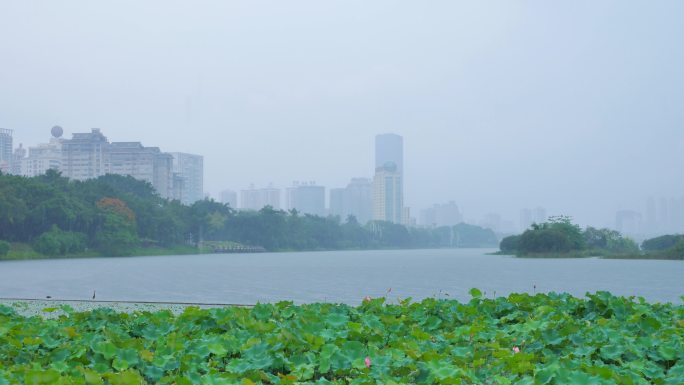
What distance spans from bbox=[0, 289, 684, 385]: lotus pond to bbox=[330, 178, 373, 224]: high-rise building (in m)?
172

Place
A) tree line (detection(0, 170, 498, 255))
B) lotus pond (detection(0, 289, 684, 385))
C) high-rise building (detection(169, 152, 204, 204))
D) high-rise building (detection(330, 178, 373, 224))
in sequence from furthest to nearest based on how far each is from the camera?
high-rise building (detection(330, 178, 373, 224)) → high-rise building (detection(169, 152, 204, 204)) → tree line (detection(0, 170, 498, 255)) → lotus pond (detection(0, 289, 684, 385))

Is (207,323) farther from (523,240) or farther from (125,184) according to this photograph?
(125,184)

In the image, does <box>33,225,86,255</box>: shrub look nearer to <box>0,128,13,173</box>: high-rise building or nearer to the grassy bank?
the grassy bank

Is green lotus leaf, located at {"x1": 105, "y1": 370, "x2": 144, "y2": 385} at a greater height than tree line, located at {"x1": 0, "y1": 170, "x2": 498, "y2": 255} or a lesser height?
lesser

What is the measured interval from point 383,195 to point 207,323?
507ft

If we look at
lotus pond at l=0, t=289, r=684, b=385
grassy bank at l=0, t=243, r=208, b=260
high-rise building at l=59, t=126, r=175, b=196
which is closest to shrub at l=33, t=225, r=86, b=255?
grassy bank at l=0, t=243, r=208, b=260

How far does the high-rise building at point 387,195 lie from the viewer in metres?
159

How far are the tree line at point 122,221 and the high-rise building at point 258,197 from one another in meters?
78.7

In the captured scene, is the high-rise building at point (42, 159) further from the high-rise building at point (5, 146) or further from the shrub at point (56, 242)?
the shrub at point (56, 242)

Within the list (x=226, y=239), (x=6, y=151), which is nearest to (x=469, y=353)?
(x=226, y=239)

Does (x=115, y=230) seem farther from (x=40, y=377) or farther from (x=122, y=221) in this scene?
(x=40, y=377)

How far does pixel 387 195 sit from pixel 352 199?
76.1 feet

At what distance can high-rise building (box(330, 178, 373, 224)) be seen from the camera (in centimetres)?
17938

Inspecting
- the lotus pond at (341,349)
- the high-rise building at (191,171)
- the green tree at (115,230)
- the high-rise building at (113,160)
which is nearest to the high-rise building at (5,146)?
the high-rise building at (113,160)
